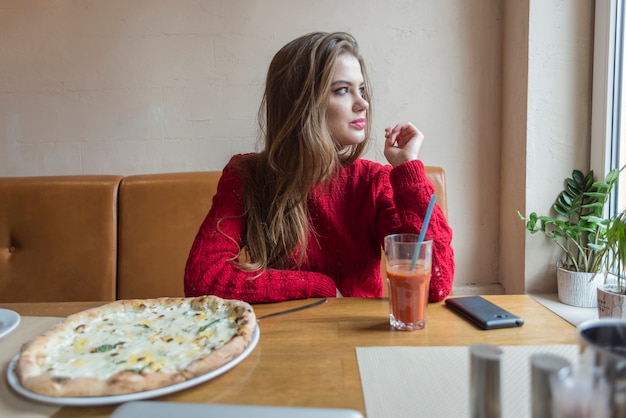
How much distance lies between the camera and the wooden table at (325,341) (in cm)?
56

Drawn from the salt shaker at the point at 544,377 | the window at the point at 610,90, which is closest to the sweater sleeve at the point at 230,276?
the salt shaker at the point at 544,377

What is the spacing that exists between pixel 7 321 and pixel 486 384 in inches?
33.4

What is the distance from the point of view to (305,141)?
1279mm

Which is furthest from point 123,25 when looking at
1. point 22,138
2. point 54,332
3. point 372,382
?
point 372,382

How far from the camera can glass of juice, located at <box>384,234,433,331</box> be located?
2.54ft

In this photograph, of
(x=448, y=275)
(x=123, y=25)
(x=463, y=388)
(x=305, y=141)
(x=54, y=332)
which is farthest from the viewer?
(x=123, y=25)

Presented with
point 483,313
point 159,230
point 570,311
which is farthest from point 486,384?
point 159,230

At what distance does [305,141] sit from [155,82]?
42.1 inches

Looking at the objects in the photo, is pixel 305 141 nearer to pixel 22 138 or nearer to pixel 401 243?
pixel 401 243

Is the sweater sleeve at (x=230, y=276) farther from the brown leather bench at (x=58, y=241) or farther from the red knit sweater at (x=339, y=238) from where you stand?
the brown leather bench at (x=58, y=241)

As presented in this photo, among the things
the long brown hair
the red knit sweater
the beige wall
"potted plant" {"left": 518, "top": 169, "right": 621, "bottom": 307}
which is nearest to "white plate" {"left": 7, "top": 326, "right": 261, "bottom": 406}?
the red knit sweater

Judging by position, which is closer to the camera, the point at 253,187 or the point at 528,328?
the point at 528,328

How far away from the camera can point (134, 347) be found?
0.67 metres

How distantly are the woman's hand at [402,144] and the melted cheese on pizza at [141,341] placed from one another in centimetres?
68
